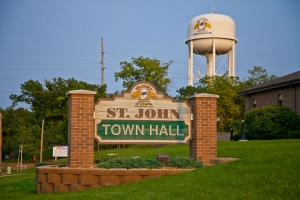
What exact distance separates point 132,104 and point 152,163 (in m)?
1.82

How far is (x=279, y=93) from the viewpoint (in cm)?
3594

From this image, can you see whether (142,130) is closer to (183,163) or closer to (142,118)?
(142,118)

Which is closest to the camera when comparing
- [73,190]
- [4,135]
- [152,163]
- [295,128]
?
[73,190]

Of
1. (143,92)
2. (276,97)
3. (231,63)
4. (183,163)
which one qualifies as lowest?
(183,163)

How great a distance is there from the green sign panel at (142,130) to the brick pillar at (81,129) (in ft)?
1.28

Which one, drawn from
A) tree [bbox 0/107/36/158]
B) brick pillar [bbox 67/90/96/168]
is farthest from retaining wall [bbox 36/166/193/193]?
tree [bbox 0/107/36/158]

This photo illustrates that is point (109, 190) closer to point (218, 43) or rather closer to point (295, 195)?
point (295, 195)

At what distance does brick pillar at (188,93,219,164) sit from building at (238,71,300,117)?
18.9m

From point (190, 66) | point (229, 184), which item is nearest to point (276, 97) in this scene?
point (190, 66)

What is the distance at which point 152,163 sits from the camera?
12898 mm

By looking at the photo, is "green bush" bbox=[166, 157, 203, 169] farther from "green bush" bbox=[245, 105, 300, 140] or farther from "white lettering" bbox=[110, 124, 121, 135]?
"green bush" bbox=[245, 105, 300, 140]

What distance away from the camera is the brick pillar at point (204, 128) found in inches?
546

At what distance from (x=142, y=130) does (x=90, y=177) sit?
7.55ft

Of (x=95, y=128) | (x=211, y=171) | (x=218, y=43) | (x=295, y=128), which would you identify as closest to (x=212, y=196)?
(x=211, y=171)
